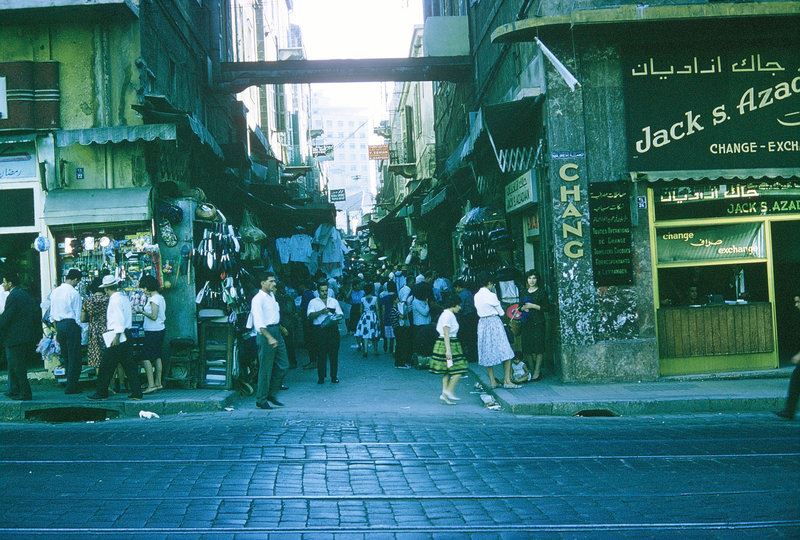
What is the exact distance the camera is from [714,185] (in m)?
13.0

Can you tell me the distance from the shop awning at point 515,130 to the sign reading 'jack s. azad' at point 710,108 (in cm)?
154

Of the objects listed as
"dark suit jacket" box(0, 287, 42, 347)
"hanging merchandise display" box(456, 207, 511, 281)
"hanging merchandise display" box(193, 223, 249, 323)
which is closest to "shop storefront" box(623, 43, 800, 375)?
"hanging merchandise display" box(456, 207, 511, 281)

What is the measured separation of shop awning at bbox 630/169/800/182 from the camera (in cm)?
1270

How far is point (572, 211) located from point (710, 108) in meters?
2.69

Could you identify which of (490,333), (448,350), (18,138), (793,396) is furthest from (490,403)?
(18,138)

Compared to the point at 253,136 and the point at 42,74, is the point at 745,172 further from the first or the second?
the point at 253,136

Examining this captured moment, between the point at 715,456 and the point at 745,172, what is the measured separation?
634 cm

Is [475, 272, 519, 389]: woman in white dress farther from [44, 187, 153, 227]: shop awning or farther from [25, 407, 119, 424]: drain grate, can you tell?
[44, 187, 153, 227]: shop awning

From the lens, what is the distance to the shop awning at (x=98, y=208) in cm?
1305

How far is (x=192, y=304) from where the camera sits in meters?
13.5

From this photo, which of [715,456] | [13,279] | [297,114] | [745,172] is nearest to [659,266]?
[745,172]

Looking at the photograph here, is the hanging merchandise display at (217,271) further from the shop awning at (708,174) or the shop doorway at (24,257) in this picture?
the shop awning at (708,174)

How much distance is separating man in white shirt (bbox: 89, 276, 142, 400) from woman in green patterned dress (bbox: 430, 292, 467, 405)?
419 centimetres

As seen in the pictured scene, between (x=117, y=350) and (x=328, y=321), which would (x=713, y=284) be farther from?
(x=117, y=350)
